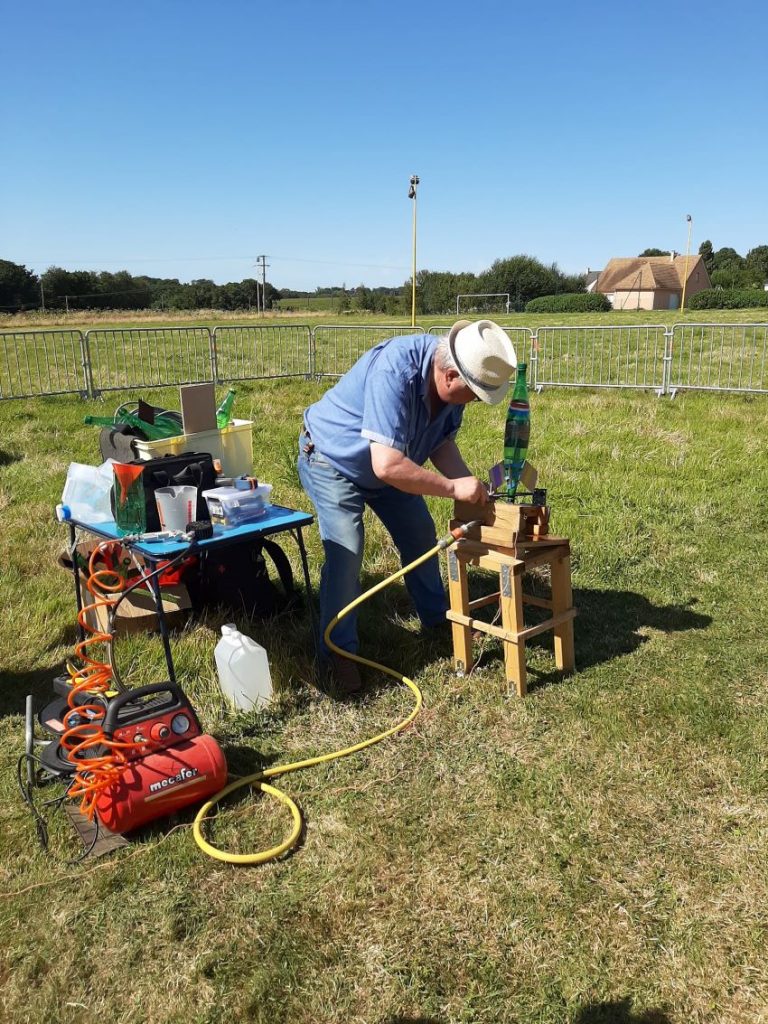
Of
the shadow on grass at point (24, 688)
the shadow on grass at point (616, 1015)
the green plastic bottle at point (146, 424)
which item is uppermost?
the green plastic bottle at point (146, 424)

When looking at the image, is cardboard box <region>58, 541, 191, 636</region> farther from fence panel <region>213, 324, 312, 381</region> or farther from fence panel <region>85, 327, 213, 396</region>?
fence panel <region>213, 324, 312, 381</region>

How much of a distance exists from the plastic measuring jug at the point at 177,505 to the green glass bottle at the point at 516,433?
1.39m

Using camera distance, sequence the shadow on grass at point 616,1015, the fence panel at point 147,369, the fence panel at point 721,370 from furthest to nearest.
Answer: the fence panel at point 147,369 → the fence panel at point 721,370 → the shadow on grass at point 616,1015

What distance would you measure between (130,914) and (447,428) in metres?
2.36

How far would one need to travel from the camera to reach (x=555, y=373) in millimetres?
13281

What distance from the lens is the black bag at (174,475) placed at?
3467 millimetres

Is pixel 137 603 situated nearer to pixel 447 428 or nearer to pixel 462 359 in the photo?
pixel 447 428

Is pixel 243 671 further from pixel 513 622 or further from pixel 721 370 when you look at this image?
pixel 721 370

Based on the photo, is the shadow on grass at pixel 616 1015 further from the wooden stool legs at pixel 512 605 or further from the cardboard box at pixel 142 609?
the cardboard box at pixel 142 609

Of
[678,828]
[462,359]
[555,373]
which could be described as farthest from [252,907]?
[555,373]

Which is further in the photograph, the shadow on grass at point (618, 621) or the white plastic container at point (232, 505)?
the shadow on grass at point (618, 621)

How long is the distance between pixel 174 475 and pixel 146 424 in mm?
655

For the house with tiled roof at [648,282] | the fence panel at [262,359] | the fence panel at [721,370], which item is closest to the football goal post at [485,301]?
the house with tiled roof at [648,282]

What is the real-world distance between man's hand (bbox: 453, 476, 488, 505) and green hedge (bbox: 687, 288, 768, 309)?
49.6m
